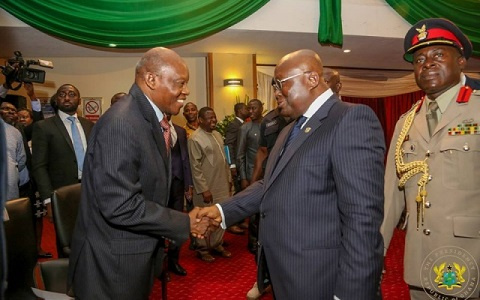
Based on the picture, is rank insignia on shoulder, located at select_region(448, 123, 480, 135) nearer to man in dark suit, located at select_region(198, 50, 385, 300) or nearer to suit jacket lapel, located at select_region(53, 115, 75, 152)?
man in dark suit, located at select_region(198, 50, 385, 300)

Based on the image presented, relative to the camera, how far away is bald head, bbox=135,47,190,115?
6.14ft

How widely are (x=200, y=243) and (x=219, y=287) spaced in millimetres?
717

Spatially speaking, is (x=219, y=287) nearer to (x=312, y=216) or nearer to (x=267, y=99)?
(x=312, y=216)

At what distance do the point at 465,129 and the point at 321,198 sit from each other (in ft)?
2.48

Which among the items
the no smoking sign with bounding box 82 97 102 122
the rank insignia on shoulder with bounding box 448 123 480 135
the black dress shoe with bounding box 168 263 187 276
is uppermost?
the no smoking sign with bounding box 82 97 102 122

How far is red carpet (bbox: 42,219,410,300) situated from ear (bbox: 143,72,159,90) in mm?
2019

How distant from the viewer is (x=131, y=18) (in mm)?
4645

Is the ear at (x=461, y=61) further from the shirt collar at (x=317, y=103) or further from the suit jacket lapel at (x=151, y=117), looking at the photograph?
the suit jacket lapel at (x=151, y=117)

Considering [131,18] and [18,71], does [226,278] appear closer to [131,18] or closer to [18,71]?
[18,71]

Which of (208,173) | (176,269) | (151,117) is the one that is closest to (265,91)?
(208,173)

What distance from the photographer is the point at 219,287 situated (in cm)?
350

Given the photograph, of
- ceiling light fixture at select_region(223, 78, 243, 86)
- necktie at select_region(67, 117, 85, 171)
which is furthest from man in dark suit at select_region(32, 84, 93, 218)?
ceiling light fixture at select_region(223, 78, 243, 86)

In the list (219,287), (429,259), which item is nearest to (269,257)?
(429,259)

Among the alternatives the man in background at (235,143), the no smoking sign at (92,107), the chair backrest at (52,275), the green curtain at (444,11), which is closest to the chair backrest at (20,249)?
the chair backrest at (52,275)
